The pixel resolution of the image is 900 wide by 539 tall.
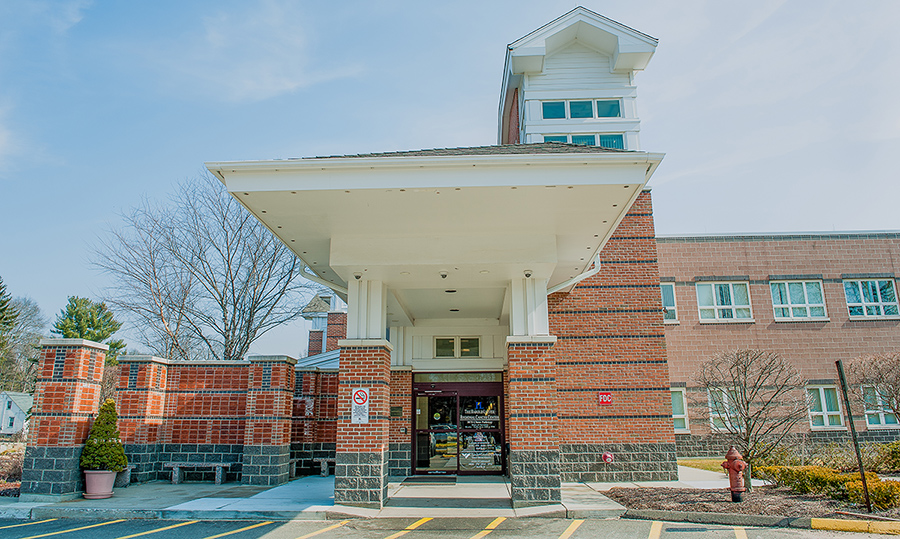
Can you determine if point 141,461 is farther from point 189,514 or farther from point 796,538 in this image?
point 796,538

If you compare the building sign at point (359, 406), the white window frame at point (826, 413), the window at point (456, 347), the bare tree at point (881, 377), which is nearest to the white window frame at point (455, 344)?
the window at point (456, 347)

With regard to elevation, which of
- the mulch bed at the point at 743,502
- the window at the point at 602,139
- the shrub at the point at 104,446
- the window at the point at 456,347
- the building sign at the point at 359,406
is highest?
the window at the point at 602,139

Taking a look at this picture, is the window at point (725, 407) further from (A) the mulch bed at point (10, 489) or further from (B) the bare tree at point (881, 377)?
(A) the mulch bed at point (10, 489)

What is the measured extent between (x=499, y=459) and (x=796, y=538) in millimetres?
8266

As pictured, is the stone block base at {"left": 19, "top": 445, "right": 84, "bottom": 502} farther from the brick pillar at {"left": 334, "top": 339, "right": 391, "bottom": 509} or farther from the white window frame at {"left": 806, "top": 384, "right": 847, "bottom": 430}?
the white window frame at {"left": 806, "top": 384, "right": 847, "bottom": 430}

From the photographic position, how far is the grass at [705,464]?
16030 mm

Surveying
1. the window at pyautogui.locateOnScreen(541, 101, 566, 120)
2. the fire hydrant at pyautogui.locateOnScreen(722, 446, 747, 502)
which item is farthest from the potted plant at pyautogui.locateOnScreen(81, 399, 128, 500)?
the window at pyautogui.locateOnScreen(541, 101, 566, 120)

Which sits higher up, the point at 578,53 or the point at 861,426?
the point at 578,53

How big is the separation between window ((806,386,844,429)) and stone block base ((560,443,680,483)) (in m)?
9.46

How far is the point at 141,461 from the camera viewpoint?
13.0m

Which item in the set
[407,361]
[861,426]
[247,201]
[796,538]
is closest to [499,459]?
[407,361]

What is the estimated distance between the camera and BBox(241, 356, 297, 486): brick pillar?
1311 centimetres

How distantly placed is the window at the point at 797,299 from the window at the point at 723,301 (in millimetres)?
1062

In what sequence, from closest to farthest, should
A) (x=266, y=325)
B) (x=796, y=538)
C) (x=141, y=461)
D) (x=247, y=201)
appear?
(x=796, y=538) → (x=247, y=201) → (x=141, y=461) → (x=266, y=325)
